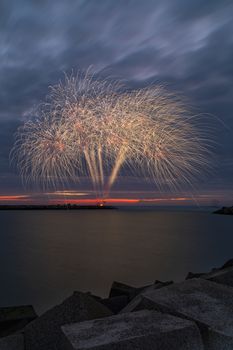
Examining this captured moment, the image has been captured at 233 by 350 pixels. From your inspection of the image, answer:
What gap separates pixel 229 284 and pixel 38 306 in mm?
11079

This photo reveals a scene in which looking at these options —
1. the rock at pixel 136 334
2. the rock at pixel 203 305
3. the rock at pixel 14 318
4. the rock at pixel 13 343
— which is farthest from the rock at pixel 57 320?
the rock at pixel 14 318

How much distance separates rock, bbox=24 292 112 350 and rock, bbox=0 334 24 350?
125 mm

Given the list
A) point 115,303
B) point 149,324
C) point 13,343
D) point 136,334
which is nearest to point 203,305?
point 149,324

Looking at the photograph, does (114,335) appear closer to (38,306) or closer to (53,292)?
(38,306)

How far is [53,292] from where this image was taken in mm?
19188

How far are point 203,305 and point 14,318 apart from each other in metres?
5.04

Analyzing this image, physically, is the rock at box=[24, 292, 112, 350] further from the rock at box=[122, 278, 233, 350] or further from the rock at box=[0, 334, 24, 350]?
the rock at box=[122, 278, 233, 350]

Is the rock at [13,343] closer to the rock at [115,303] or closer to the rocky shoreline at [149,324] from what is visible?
the rocky shoreline at [149,324]

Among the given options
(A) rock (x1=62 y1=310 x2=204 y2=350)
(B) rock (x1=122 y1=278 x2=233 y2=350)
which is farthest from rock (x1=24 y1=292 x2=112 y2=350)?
(A) rock (x1=62 y1=310 x2=204 y2=350)

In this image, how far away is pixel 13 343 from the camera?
6254mm

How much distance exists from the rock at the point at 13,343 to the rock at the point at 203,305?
A: 1962 mm

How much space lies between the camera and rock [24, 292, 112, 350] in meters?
6.09

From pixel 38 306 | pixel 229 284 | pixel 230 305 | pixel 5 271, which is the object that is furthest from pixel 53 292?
pixel 230 305

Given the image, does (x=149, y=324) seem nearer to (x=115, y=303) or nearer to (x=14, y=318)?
(x=115, y=303)
